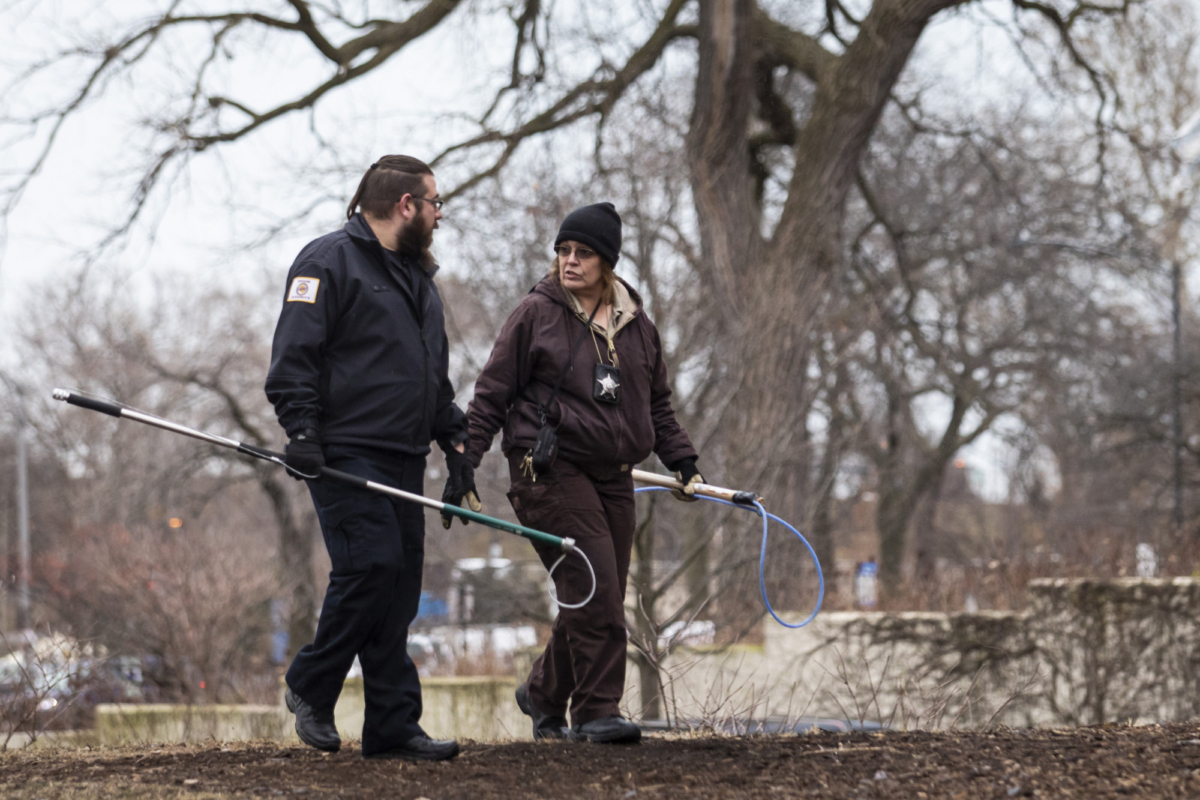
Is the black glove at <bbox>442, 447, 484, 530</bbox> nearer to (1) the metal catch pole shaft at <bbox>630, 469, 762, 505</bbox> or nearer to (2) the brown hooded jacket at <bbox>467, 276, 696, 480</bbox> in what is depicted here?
(2) the brown hooded jacket at <bbox>467, 276, 696, 480</bbox>

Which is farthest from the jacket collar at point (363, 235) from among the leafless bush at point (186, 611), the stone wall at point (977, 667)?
the leafless bush at point (186, 611)

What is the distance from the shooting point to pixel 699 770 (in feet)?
12.4

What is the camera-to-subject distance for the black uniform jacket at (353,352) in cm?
386

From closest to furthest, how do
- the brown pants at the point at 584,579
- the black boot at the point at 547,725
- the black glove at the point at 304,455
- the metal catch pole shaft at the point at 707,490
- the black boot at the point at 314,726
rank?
the black glove at the point at 304,455
the black boot at the point at 314,726
the brown pants at the point at 584,579
the metal catch pole shaft at the point at 707,490
the black boot at the point at 547,725

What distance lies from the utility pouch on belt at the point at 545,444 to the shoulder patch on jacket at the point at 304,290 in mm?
925

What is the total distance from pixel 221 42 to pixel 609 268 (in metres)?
7.69

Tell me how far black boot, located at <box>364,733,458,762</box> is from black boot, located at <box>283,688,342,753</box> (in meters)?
0.14

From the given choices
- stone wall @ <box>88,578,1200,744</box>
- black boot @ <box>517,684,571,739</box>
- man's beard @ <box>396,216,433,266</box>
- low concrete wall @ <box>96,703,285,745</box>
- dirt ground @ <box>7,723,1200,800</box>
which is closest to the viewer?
dirt ground @ <box>7,723,1200,800</box>

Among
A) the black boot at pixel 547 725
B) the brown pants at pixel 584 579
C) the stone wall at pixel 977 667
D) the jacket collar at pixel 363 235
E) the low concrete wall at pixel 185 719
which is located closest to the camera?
the jacket collar at pixel 363 235

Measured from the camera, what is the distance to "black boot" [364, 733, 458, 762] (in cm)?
404

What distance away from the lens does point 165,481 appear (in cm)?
1745

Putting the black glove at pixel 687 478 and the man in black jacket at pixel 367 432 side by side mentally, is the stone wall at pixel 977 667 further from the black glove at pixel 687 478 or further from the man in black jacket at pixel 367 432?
the man in black jacket at pixel 367 432

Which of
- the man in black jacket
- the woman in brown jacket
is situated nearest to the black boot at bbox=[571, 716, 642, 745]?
the woman in brown jacket

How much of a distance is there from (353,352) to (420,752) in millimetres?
1299
